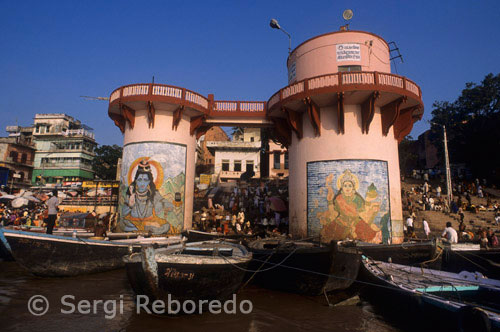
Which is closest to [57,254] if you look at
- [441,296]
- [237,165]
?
[441,296]

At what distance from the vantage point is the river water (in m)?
6.88

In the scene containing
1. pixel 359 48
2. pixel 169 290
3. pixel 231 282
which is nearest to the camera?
pixel 169 290

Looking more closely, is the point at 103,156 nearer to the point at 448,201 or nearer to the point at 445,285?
the point at 448,201

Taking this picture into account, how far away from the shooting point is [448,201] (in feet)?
79.8

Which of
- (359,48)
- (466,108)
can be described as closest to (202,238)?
(359,48)

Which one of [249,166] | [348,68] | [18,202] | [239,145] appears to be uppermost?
[348,68]

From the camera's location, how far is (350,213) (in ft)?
54.6

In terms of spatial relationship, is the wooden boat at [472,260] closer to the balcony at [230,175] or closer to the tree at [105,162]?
the balcony at [230,175]

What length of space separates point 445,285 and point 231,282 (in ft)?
19.0

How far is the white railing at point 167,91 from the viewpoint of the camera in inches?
758

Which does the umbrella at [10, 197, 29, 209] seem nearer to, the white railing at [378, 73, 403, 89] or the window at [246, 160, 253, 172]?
the window at [246, 160, 253, 172]

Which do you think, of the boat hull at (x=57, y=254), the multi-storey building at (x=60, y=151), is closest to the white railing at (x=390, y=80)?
the boat hull at (x=57, y=254)

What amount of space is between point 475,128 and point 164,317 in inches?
1604

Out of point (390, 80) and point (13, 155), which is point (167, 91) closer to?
point (390, 80)
